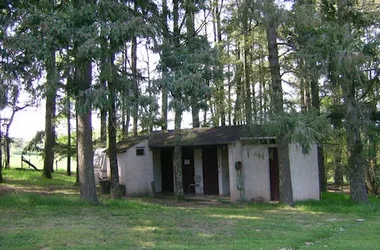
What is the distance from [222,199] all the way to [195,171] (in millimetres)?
2777

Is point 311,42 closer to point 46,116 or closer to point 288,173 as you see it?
point 288,173

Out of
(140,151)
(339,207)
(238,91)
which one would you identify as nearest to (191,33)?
(238,91)

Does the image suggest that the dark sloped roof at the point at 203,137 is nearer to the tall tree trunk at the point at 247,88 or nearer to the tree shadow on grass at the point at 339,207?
the tall tree trunk at the point at 247,88

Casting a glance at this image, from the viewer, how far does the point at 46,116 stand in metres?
24.7

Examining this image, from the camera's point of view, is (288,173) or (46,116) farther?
(46,116)

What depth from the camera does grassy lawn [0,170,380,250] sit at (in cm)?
732

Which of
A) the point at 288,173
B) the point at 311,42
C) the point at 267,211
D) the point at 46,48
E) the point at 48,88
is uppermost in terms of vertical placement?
the point at 311,42

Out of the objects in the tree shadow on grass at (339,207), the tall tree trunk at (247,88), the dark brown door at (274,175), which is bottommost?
the tree shadow on grass at (339,207)

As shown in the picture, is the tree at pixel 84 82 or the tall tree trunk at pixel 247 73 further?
the tall tree trunk at pixel 247 73

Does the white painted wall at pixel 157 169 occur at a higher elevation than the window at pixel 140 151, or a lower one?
lower

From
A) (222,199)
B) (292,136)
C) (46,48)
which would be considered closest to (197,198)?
(222,199)

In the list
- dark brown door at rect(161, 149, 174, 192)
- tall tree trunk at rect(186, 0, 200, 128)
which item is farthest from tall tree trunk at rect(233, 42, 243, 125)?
dark brown door at rect(161, 149, 174, 192)

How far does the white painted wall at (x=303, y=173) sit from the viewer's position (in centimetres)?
1542

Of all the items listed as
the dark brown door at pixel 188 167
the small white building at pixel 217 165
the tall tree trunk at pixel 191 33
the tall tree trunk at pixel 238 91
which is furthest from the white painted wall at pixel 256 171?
the dark brown door at pixel 188 167
